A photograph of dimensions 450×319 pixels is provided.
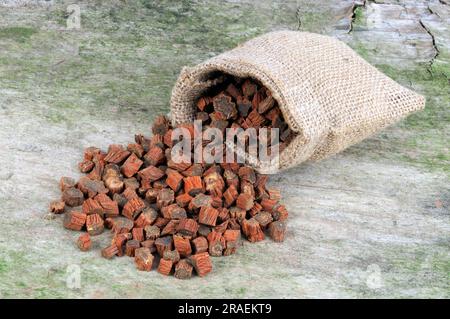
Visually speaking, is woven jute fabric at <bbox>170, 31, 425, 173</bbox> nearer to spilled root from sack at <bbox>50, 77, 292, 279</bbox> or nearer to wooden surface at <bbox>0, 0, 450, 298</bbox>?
spilled root from sack at <bbox>50, 77, 292, 279</bbox>

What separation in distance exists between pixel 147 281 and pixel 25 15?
7.57 feet

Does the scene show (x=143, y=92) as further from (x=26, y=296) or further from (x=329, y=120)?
(x=26, y=296)

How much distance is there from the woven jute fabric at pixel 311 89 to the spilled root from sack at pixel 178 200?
0.08m

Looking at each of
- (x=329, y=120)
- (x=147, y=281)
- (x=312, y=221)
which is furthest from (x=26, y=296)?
(x=329, y=120)

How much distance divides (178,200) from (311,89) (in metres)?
0.63

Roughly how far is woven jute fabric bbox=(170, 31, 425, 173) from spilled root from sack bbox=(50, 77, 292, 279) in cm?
8

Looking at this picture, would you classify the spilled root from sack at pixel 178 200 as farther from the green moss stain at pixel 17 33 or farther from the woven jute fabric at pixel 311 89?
the green moss stain at pixel 17 33

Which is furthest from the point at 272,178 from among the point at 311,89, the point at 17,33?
the point at 17,33

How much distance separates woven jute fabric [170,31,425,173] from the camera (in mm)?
2758

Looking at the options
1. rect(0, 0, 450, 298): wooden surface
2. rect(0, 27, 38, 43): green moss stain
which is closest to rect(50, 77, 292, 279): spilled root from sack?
rect(0, 0, 450, 298): wooden surface

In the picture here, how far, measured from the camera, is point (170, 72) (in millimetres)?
3807

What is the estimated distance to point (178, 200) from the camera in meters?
2.69

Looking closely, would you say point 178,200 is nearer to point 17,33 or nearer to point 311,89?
point 311,89

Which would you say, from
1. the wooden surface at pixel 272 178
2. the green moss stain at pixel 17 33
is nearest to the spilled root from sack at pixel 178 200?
the wooden surface at pixel 272 178
